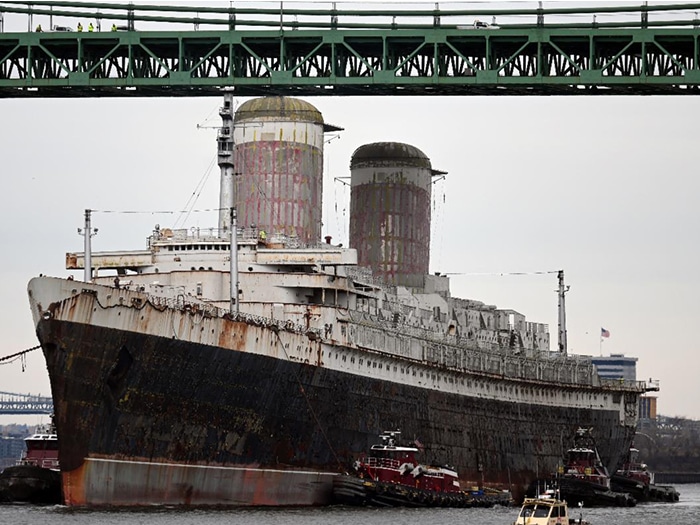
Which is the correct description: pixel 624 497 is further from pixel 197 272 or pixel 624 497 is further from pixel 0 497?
pixel 0 497

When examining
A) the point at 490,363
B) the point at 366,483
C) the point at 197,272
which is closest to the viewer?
the point at 366,483

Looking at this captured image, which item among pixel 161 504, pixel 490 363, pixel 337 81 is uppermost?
pixel 337 81

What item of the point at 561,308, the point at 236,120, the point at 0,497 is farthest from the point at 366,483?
the point at 561,308

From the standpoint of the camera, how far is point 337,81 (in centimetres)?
6781

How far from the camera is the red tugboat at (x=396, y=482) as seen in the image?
221 ft

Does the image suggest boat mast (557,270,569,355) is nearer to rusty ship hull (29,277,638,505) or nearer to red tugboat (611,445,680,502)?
red tugboat (611,445,680,502)

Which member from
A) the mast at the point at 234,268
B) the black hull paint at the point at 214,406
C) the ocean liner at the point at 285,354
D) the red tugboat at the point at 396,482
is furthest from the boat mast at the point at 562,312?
the mast at the point at 234,268

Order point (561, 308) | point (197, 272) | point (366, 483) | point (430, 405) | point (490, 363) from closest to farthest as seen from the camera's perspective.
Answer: point (366, 483)
point (197, 272)
point (430, 405)
point (490, 363)
point (561, 308)

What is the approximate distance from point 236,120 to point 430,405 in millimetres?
15966

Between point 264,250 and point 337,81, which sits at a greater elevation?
point 337,81

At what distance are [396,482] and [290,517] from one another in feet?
28.7

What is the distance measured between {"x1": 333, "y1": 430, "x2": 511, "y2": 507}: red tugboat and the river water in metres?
0.49

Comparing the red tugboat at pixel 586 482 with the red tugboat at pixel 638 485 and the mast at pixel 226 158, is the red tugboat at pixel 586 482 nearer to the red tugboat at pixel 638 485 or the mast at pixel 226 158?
the red tugboat at pixel 638 485

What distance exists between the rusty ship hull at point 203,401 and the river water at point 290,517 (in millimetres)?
1375
